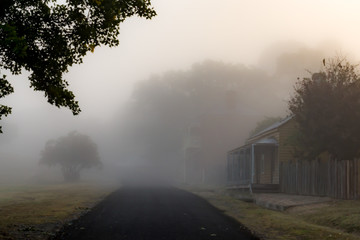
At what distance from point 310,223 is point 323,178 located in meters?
7.34

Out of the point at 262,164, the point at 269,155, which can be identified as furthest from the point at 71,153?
the point at 269,155

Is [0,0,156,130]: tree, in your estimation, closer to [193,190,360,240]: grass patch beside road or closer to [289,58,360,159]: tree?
[193,190,360,240]: grass patch beside road

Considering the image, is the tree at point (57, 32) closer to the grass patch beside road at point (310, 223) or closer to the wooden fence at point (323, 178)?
the grass patch beside road at point (310, 223)

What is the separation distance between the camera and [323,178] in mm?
21703

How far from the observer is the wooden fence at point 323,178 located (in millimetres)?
18953

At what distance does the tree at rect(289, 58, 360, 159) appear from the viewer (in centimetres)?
2292

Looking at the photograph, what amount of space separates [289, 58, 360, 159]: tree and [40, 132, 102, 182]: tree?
50.3m

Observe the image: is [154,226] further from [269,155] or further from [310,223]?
[269,155]

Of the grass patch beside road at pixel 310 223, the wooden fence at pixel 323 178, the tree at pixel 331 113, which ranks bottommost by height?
the grass patch beside road at pixel 310 223

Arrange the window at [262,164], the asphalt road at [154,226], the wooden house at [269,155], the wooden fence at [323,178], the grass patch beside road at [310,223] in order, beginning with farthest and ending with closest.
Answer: the window at [262,164] → the wooden house at [269,155] → the wooden fence at [323,178] → the grass patch beside road at [310,223] → the asphalt road at [154,226]

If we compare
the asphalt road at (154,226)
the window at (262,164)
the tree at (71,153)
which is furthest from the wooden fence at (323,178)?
the tree at (71,153)

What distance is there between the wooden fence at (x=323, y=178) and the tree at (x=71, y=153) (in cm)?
4781

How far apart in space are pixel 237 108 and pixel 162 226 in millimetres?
52432

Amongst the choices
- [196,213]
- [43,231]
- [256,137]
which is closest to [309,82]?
[196,213]
